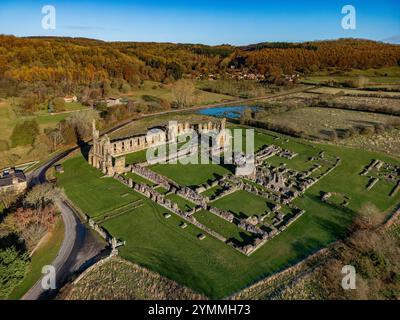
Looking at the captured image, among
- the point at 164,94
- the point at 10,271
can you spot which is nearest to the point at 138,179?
the point at 10,271

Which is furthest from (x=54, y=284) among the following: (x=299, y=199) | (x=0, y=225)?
(x=299, y=199)

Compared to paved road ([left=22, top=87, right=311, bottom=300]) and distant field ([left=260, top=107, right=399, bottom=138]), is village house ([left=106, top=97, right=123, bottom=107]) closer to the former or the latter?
distant field ([left=260, top=107, right=399, bottom=138])

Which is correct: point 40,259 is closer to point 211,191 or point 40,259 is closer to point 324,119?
point 211,191

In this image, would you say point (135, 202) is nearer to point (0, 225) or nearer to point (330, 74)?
point (0, 225)

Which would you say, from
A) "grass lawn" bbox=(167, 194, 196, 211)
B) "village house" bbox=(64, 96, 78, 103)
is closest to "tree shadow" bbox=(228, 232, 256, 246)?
"grass lawn" bbox=(167, 194, 196, 211)


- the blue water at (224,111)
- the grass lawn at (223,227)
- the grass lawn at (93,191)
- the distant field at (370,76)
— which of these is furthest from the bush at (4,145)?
the distant field at (370,76)

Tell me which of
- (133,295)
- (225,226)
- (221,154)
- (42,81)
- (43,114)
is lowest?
(133,295)

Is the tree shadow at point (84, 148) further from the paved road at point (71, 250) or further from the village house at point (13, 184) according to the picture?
the paved road at point (71, 250)
